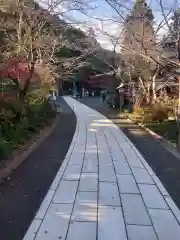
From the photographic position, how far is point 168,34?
39.3 feet

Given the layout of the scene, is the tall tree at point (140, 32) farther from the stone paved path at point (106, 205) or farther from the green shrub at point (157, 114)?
the green shrub at point (157, 114)

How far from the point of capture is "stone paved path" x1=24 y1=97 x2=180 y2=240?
4.67 metres

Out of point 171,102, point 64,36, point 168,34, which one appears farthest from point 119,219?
point 171,102

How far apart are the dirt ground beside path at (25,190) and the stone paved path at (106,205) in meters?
0.15

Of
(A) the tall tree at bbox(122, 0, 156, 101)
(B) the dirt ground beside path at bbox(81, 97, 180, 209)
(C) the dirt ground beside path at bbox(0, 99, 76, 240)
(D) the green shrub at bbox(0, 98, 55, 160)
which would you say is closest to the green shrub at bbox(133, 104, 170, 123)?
(B) the dirt ground beside path at bbox(81, 97, 180, 209)

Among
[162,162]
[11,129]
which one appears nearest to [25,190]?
[162,162]

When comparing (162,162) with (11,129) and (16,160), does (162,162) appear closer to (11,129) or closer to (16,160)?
(16,160)

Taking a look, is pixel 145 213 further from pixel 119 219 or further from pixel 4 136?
pixel 4 136

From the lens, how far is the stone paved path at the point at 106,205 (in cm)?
467

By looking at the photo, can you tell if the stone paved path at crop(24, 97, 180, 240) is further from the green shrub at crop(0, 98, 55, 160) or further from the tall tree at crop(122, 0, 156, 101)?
the tall tree at crop(122, 0, 156, 101)

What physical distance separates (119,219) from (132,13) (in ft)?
24.0

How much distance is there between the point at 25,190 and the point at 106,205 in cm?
170

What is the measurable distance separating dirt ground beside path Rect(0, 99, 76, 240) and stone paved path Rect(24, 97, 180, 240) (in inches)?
6.1

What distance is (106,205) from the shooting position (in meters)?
5.80
